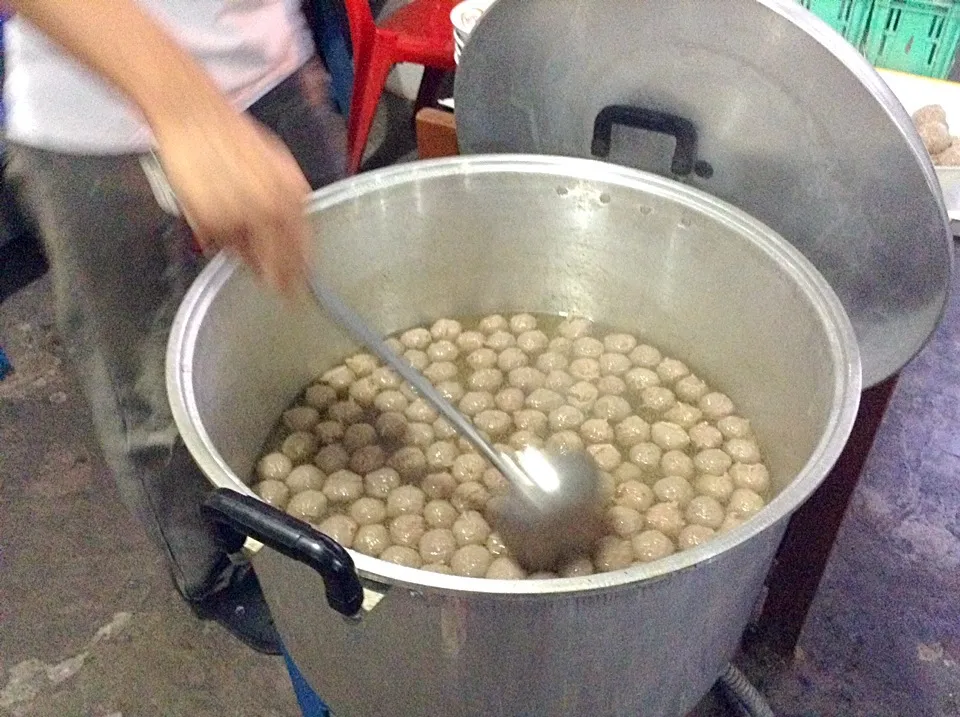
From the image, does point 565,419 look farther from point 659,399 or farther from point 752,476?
point 752,476

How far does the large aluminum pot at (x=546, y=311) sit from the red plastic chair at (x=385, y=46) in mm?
870

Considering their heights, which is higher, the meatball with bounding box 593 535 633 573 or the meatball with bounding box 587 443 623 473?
the meatball with bounding box 593 535 633 573

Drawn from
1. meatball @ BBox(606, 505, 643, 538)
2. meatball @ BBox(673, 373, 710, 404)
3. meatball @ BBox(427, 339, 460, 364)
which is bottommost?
meatball @ BBox(606, 505, 643, 538)

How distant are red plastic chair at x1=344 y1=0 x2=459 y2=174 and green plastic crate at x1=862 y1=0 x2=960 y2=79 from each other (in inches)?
30.7

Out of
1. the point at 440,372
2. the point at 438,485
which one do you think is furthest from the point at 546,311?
the point at 438,485

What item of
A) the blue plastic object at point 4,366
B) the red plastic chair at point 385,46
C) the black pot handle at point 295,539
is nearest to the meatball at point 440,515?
the black pot handle at point 295,539

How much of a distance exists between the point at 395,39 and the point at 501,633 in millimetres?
1491

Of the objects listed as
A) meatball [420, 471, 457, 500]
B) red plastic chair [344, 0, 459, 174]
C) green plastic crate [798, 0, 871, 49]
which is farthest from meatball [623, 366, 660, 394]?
red plastic chair [344, 0, 459, 174]

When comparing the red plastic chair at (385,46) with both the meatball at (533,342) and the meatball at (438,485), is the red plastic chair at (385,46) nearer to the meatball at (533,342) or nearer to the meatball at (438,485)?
the meatball at (533,342)

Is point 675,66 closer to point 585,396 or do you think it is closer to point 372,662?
point 585,396

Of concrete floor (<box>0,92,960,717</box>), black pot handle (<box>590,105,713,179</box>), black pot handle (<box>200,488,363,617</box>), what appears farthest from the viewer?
concrete floor (<box>0,92,960,717</box>)

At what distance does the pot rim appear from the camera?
0.53 metres

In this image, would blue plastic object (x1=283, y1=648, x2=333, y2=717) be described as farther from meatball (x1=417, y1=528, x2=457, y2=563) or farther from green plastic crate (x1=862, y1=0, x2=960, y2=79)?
green plastic crate (x1=862, y1=0, x2=960, y2=79)

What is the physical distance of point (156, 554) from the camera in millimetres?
1434
